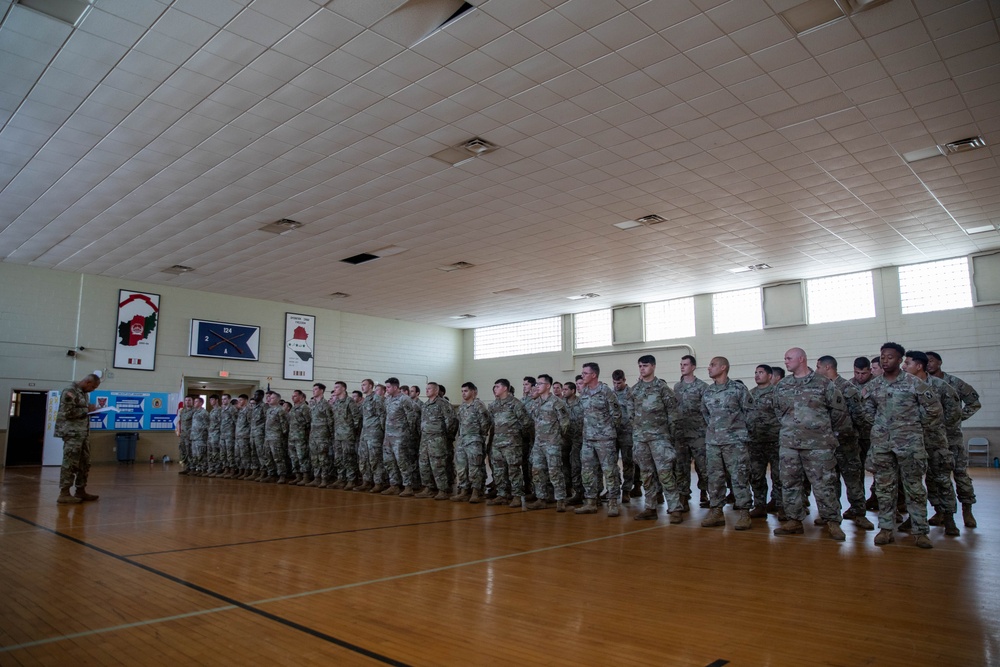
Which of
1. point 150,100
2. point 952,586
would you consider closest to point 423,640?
point 952,586

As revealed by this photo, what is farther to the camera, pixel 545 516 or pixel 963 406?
pixel 545 516

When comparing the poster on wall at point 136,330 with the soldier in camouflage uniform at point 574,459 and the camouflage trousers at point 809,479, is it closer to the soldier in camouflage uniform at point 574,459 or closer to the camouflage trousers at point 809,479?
the soldier in camouflage uniform at point 574,459

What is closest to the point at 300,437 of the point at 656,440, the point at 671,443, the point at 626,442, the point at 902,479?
the point at 626,442

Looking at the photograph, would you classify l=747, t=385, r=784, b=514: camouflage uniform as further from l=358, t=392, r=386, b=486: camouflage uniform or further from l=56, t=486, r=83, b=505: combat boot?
l=56, t=486, r=83, b=505: combat boot

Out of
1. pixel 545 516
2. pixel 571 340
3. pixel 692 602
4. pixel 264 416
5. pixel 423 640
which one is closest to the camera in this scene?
pixel 423 640

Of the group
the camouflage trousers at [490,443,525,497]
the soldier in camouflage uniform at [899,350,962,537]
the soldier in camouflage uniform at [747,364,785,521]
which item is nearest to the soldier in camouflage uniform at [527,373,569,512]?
the camouflage trousers at [490,443,525,497]

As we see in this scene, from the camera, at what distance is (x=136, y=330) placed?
54.1 feet

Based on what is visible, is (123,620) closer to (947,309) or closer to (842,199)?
(842,199)

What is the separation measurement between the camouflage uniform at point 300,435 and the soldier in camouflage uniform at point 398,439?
7.81ft

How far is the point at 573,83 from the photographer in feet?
23.6

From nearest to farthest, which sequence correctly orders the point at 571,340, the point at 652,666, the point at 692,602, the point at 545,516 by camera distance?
the point at 652,666
the point at 692,602
the point at 545,516
the point at 571,340

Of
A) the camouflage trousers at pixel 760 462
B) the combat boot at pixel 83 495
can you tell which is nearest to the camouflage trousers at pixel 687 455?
the camouflage trousers at pixel 760 462

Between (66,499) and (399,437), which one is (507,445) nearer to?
(399,437)

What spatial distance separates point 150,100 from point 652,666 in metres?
8.25
